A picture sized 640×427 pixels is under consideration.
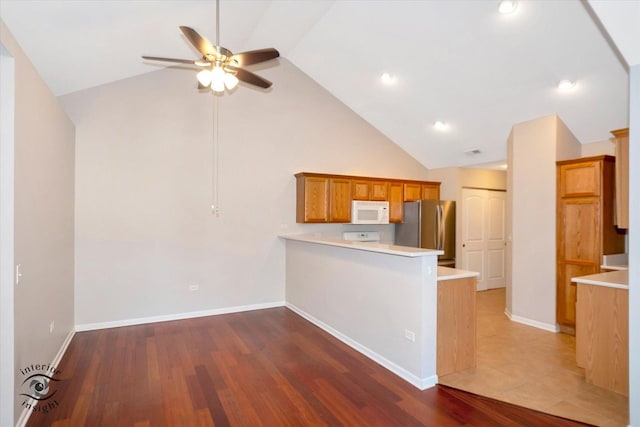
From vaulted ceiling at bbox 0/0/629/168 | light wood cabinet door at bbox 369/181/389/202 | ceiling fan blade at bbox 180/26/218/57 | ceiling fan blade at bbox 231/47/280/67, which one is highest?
vaulted ceiling at bbox 0/0/629/168

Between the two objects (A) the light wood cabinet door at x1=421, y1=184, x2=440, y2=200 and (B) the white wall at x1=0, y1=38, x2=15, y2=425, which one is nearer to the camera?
(B) the white wall at x1=0, y1=38, x2=15, y2=425

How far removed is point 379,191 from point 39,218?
474cm

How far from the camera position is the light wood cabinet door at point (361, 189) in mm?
5785

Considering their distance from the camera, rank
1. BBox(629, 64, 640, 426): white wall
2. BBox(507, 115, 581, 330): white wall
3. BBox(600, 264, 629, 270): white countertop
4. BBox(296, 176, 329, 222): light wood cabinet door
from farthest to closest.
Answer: BBox(296, 176, 329, 222): light wood cabinet door, BBox(507, 115, 581, 330): white wall, BBox(600, 264, 629, 270): white countertop, BBox(629, 64, 640, 426): white wall

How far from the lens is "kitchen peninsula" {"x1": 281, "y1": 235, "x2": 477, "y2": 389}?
2.85 metres

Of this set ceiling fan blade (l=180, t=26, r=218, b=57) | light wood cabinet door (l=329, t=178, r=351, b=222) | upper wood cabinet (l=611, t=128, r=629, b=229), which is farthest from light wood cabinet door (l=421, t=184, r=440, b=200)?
ceiling fan blade (l=180, t=26, r=218, b=57)

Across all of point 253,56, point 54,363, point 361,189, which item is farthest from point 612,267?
point 54,363

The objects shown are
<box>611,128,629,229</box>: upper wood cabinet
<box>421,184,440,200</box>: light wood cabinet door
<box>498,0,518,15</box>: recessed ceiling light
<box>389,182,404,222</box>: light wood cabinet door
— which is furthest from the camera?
<box>421,184,440,200</box>: light wood cabinet door

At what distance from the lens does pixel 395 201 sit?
245 inches

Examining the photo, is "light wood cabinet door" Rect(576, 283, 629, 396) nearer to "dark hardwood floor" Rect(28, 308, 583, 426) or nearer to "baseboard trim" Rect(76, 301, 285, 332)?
"dark hardwood floor" Rect(28, 308, 583, 426)

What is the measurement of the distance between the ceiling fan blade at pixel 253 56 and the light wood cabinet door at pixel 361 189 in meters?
3.00

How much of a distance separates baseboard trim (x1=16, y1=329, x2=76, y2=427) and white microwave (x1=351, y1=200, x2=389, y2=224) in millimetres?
4137

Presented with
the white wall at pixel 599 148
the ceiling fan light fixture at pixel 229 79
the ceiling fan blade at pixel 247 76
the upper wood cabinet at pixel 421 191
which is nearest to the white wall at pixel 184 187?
the upper wood cabinet at pixel 421 191

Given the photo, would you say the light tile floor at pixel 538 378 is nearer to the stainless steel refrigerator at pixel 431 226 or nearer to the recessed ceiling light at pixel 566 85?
the stainless steel refrigerator at pixel 431 226
